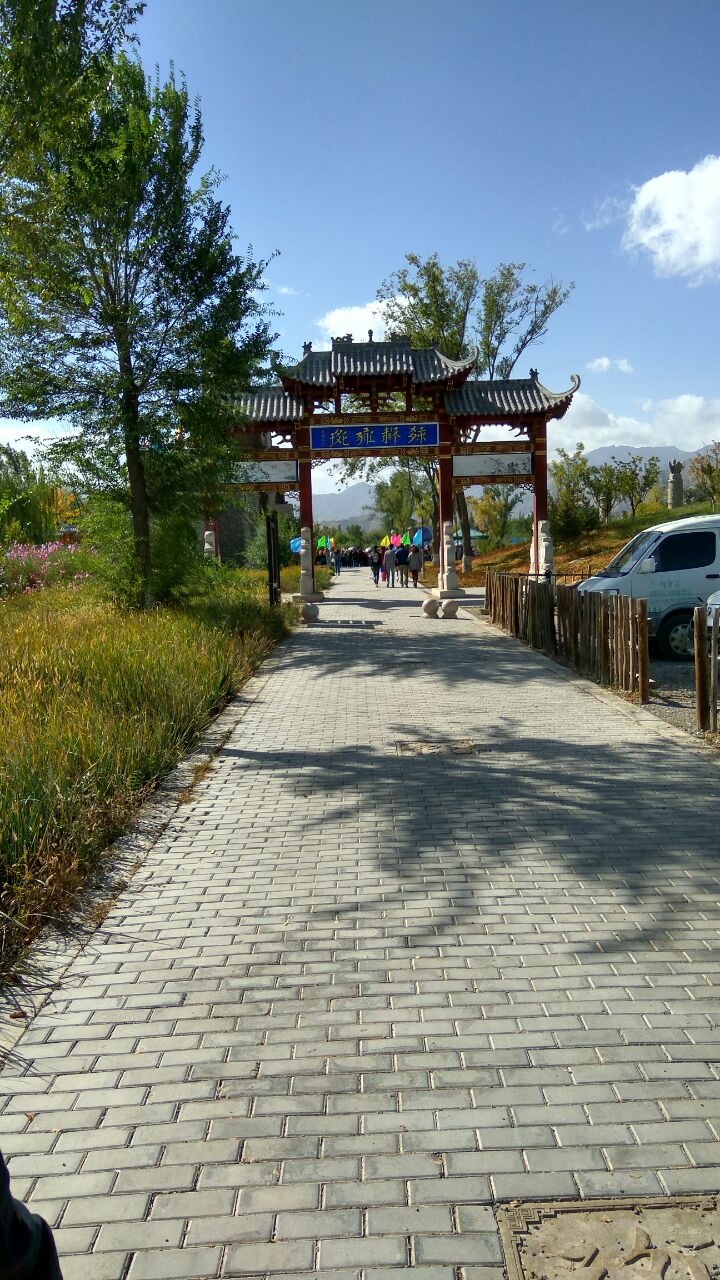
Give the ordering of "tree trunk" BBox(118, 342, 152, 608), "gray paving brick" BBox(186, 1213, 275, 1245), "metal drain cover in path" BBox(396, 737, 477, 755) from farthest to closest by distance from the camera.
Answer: "tree trunk" BBox(118, 342, 152, 608)
"metal drain cover in path" BBox(396, 737, 477, 755)
"gray paving brick" BBox(186, 1213, 275, 1245)

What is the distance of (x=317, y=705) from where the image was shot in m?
10.4

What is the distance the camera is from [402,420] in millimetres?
25547

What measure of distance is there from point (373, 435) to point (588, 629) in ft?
47.7

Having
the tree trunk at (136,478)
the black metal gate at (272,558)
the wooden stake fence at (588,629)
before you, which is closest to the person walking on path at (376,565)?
the black metal gate at (272,558)

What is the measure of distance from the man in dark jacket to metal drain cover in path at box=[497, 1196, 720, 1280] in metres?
1.33

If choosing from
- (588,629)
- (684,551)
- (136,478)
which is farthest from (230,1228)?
(136,478)

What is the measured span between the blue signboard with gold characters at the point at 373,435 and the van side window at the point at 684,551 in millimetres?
13242

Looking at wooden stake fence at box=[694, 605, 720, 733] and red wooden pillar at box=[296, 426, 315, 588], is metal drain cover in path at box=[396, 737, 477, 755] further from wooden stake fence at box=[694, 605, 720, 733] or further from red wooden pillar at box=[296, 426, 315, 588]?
red wooden pillar at box=[296, 426, 315, 588]

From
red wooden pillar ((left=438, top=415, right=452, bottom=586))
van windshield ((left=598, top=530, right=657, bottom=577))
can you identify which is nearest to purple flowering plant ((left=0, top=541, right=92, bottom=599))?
red wooden pillar ((left=438, top=415, right=452, bottom=586))

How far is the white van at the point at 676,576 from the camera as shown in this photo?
503 inches

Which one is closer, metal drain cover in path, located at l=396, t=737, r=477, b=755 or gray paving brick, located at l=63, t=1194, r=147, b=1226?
gray paving brick, located at l=63, t=1194, r=147, b=1226

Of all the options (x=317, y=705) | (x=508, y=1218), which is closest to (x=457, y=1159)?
(x=508, y=1218)

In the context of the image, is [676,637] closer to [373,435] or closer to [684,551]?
[684,551]

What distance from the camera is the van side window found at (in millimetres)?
12859
